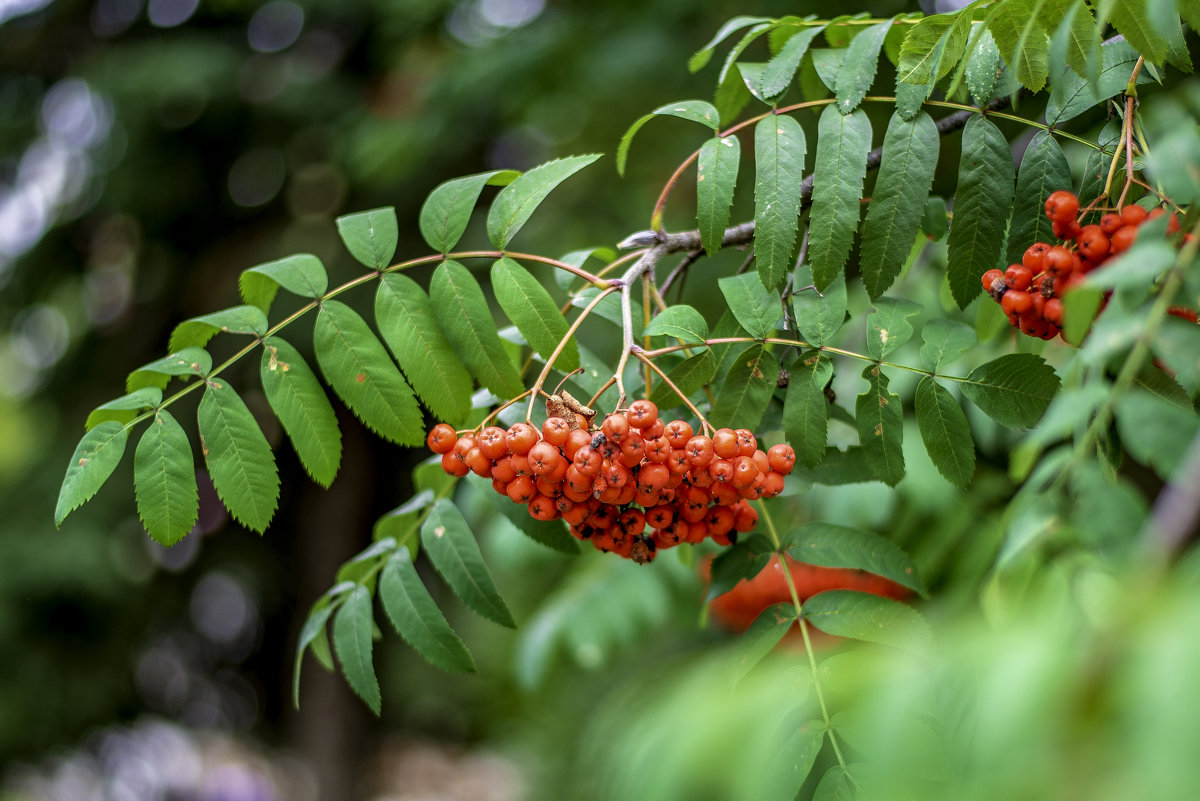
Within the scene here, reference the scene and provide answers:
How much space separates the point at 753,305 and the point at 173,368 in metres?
1.10

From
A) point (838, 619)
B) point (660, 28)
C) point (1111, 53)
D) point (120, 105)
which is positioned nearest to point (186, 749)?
point (120, 105)

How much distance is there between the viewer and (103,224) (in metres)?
6.82

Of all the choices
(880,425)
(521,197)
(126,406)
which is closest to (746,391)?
(880,425)

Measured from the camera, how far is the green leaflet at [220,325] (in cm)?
155

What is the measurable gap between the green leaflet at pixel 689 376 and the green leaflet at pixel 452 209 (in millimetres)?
504

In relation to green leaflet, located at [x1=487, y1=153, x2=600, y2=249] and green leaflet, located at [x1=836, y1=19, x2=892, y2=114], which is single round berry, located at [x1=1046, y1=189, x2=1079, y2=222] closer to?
green leaflet, located at [x1=836, y1=19, x2=892, y2=114]

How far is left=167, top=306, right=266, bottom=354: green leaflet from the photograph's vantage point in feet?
5.08

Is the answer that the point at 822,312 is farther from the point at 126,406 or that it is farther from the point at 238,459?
the point at 126,406

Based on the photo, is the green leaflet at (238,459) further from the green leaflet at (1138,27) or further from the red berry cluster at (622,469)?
the green leaflet at (1138,27)

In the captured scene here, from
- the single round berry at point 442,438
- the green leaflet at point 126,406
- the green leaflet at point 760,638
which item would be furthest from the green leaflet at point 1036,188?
the green leaflet at point 126,406

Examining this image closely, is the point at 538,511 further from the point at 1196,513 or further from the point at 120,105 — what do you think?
the point at 120,105

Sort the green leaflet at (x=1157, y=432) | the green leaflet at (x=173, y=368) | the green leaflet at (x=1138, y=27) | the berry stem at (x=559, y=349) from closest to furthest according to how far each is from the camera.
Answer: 1. the green leaflet at (x=1157, y=432)
2. the green leaflet at (x=1138, y=27)
3. the berry stem at (x=559, y=349)
4. the green leaflet at (x=173, y=368)

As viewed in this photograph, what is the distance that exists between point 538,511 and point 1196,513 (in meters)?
0.91

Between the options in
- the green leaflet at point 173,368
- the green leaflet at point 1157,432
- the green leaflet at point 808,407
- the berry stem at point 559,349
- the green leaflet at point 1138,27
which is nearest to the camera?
the green leaflet at point 1157,432
